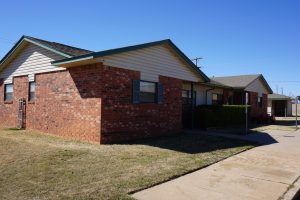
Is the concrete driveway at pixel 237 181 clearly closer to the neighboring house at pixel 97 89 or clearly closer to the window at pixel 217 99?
the neighboring house at pixel 97 89

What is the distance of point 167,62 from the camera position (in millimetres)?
15180

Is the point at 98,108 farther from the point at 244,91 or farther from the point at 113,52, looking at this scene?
the point at 244,91

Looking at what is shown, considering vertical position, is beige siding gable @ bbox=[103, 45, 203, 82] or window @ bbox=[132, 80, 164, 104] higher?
beige siding gable @ bbox=[103, 45, 203, 82]

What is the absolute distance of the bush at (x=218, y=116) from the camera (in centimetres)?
1834

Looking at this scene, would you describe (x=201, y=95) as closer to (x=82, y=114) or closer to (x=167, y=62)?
(x=167, y=62)

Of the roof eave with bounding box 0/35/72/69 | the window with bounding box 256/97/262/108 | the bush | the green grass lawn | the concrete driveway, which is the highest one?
the roof eave with bounding box 0/35/72/69

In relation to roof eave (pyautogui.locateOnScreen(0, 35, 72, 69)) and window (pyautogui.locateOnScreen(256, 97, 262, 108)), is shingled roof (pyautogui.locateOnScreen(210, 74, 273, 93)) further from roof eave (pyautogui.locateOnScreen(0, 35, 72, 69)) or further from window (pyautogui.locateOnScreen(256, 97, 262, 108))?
roof eave (pyautogui.locateOnScreen(0, 35, 72, 69))

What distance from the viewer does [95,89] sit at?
1167 centimetres

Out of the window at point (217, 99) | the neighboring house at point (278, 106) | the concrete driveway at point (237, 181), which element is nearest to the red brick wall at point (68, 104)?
the concrete driveway at point (237, 181)

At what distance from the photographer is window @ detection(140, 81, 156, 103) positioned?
13523 mm

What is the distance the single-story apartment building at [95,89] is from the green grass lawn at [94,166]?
1565 mm

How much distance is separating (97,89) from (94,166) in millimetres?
4533

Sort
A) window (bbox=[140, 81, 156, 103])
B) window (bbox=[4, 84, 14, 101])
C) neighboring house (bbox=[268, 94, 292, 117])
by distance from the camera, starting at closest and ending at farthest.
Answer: window (bbox=[140, 81, 156, 103]), window (bbox=[4, 84, 14, 101]), neighboring house (bbox=[268, 94, 292, 117])

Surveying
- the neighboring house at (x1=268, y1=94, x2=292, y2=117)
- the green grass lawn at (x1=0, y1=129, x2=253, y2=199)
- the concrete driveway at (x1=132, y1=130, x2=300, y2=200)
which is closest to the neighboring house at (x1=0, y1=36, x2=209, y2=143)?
the green grass lawn at (x1=0, y1=129, x2=253, y2=199)
